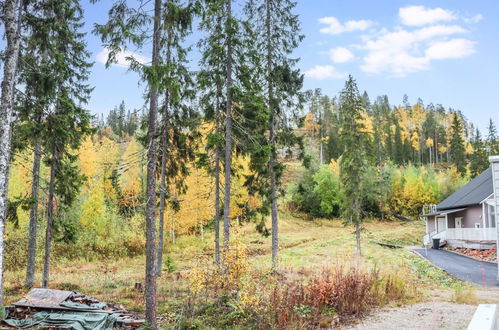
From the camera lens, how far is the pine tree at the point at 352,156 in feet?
86.4

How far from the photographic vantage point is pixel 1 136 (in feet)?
27.5

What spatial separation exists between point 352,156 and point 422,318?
18.3 m

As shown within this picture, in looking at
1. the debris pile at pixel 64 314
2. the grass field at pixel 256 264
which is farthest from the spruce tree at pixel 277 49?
the debris pile at pixel 64 314

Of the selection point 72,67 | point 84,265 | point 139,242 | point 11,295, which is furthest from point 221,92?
point 139,242

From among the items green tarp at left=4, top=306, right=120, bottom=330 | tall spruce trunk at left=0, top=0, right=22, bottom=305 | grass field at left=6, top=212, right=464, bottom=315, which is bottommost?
grass field at left=6, top=212, right=464, bottom=315

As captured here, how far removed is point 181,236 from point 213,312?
85.8ft

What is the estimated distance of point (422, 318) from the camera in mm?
8891

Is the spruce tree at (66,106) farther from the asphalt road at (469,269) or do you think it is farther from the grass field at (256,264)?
the asphalt road at (469,269)

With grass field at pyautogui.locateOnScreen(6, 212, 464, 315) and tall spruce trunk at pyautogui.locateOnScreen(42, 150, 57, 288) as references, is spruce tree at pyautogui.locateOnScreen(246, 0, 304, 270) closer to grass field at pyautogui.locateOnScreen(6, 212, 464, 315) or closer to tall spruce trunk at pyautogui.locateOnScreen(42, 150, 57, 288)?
grass field at pyautogui.locateOnScreen(6, 212, 464, 315)

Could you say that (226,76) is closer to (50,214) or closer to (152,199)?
(152,199)

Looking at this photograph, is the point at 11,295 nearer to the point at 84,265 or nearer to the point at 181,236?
the point at 84,265

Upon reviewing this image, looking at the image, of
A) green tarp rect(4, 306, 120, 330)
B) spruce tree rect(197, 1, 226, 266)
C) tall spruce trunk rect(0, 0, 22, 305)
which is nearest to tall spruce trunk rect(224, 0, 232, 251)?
→ spruce tree rect(197, 1, 226, 266)

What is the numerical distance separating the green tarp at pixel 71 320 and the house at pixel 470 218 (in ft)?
87.5

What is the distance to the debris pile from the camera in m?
9.22
